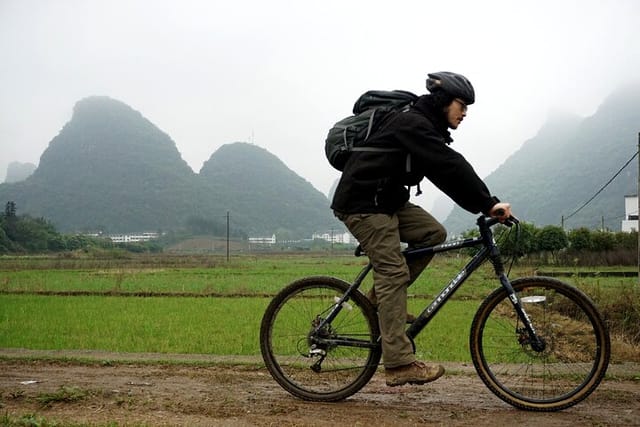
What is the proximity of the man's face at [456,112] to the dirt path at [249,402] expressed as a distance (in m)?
1.70

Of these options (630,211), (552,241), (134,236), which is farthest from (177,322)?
(134,236)

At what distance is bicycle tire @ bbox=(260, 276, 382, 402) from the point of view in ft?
12.5

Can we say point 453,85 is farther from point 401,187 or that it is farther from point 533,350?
point 533,350

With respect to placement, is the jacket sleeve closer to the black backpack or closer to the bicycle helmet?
the black backpack

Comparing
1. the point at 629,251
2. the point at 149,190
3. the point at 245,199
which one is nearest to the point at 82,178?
the point at 149,190

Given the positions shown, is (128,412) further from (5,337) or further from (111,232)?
(111,232)

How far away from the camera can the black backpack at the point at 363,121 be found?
11.8 ft

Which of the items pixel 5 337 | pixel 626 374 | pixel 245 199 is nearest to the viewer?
pixel 626 374

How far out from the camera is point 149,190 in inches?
5453

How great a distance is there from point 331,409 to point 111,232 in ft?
417

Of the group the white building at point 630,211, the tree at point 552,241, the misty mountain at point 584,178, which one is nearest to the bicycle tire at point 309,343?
the tree at point 552,241

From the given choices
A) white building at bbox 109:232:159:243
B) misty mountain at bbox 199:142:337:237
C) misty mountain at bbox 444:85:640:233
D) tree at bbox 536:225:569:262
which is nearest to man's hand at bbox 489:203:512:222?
tree at bbox 536:225:569:262

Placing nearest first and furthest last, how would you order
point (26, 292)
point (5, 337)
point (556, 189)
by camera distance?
point (5, 337)
point (26, 292)
point (556, 189)

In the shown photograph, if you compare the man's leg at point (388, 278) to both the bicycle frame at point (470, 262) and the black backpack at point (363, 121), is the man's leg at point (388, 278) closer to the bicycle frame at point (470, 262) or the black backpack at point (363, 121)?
the bicycle frame at point (470, 262)
